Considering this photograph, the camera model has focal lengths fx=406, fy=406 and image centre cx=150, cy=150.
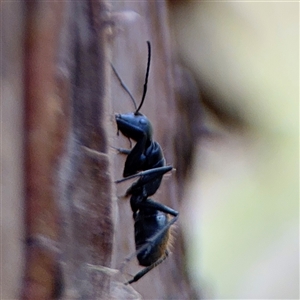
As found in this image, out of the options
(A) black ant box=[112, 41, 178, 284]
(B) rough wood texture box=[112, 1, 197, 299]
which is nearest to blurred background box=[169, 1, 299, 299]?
(B) rough wood texture box=[112, 1, 197, 299]

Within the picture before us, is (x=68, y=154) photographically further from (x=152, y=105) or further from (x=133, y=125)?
(x=152, y=105)

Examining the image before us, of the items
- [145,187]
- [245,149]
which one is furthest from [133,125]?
[245,149]

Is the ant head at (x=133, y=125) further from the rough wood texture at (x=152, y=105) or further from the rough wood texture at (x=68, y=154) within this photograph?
the rough wood texture at (x=68, y=154)

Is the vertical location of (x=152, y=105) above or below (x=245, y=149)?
above

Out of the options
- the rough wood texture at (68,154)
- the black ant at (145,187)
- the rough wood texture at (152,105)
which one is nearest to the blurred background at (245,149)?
the rough wood texture at (152,105)

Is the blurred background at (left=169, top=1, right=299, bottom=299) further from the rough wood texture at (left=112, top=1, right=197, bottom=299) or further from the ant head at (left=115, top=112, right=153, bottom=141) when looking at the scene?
the ant head at (left=115, top=112, right=153, bottom=141)

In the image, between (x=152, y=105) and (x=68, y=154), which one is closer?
(x=68, y=154)
